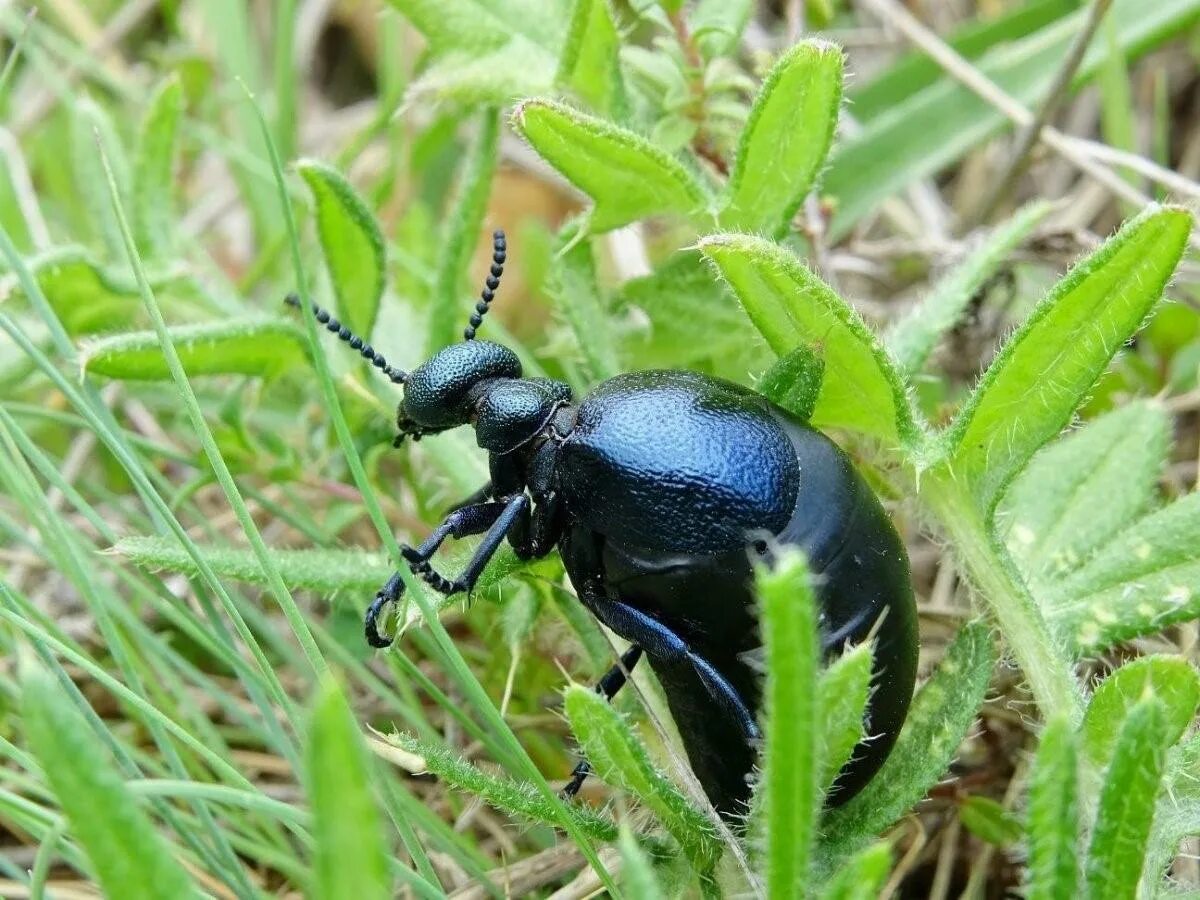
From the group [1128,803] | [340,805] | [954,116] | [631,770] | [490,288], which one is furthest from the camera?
[954,116]

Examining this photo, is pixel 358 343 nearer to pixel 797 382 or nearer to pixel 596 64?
pixel 596 64

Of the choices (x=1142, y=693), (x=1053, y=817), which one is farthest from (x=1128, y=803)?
(x=1142, y=693)

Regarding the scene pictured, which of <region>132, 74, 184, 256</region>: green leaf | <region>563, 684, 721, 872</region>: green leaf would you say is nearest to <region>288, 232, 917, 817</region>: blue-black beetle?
<region>563, 684, 721, 872</region>: green leaf

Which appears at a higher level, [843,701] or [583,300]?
[583,300]

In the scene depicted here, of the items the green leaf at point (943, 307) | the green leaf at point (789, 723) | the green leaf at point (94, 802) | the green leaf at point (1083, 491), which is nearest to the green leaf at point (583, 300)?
the green leaf at point (943, 307)

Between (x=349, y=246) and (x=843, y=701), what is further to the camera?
(x=349, y=246)

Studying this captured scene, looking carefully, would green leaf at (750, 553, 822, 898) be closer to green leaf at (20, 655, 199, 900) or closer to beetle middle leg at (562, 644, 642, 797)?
green leaf at (20, 655, 199, 900)

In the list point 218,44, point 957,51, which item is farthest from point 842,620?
point 218,44
